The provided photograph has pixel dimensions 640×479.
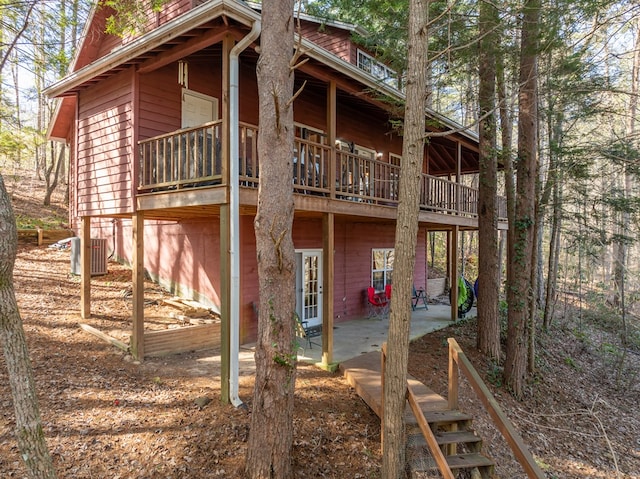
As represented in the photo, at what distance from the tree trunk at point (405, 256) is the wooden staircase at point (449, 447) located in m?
0.66

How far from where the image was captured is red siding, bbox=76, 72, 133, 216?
285 inches

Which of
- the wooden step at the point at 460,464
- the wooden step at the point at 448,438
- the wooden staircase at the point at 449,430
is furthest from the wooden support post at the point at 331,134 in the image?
the wooden step at the point at 460,464

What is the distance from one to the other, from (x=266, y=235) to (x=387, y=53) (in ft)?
19.8

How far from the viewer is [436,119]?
8.73m

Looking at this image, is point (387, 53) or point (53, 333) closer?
point (53, 333)

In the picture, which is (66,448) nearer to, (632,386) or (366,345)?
(366,345)

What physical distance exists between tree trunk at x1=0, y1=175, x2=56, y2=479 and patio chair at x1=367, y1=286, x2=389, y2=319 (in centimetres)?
891

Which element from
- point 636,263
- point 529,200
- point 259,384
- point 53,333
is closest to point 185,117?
point 53,333

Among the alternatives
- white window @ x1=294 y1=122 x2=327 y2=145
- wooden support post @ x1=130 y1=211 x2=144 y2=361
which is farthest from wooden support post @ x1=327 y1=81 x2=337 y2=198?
wooden support post @ x1=130 y1=211 x2=144 y2=361

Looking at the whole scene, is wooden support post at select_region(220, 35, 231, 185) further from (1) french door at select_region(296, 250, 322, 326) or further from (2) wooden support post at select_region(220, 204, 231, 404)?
(1) french door at select_region(296, 250, 322, 326)

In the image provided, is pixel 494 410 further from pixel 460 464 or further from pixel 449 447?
pixel 449 447

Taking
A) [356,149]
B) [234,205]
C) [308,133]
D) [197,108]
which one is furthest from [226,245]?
[356,149]

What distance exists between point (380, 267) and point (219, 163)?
797 centimetres

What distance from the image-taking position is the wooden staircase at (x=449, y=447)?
4430 millimetres
